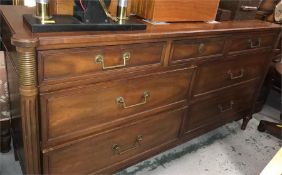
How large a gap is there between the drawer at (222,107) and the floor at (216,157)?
0.21 meters

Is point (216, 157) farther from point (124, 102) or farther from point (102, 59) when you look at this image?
point (102, 59)

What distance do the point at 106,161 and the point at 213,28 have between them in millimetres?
799

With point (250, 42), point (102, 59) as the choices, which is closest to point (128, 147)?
point (102, 59)

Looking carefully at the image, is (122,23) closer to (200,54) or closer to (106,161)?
(200,54)

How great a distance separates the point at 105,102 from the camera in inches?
40.0

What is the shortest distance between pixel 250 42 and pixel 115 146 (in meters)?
0.97

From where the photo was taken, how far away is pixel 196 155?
171 cm

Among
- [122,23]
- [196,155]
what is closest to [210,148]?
[196,155]

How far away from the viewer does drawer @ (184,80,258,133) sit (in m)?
1.47

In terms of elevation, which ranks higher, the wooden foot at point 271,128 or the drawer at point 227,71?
the drawer at point 227,71

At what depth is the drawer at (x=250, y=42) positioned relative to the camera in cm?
142

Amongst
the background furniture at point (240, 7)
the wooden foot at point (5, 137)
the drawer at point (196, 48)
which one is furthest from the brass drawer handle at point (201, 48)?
the wooden foot at point (5, 137)

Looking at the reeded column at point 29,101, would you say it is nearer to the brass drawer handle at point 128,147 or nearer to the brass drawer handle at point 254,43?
the brass drawer handle at point 128,147

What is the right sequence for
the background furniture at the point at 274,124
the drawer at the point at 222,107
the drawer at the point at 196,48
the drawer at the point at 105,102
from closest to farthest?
the drawer at the point at 105,102 < the drawer at the point at 196,48 < the drawer at the point at 222,107 < the background furniture at the point at 274,124
